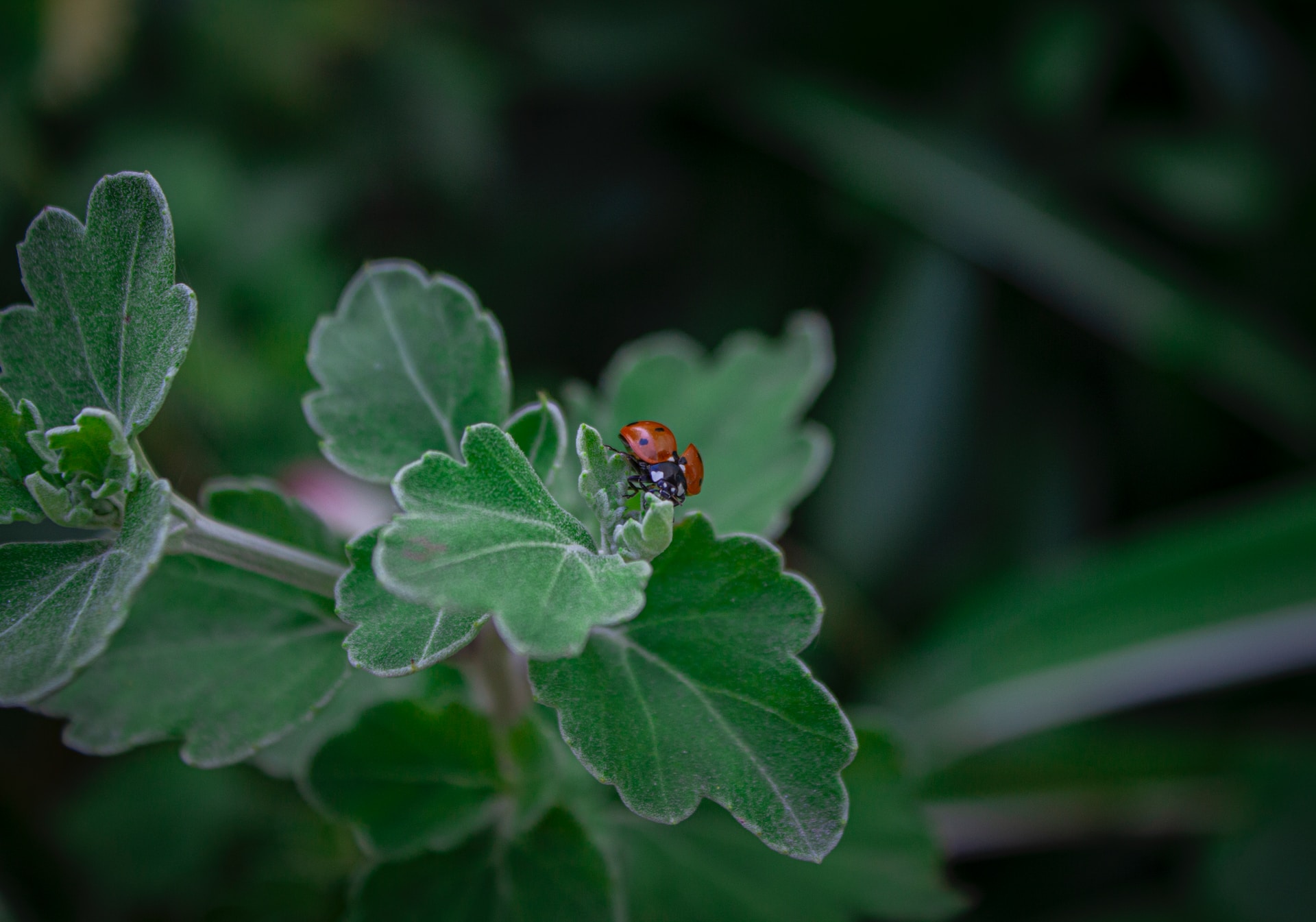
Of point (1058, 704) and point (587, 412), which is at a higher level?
point (587, 412)

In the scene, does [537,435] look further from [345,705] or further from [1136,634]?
[1136,634]

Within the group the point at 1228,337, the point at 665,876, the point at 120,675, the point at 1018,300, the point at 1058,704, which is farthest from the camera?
the point at 1018,300

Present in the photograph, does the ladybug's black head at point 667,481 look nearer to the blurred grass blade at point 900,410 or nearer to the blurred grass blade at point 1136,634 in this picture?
the blurred grass blade at point 1136,634

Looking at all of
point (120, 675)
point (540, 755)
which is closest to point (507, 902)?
point (540, 755)

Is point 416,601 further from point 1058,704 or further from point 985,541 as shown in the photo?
point 985,541

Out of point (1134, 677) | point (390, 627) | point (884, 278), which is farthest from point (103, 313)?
point (884, 278)

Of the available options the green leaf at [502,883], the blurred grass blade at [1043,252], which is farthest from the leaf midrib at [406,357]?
the blurred grass blade at [1043,252]

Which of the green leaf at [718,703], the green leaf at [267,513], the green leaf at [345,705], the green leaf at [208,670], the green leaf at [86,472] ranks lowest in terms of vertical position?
the green leaf at [345,705]
